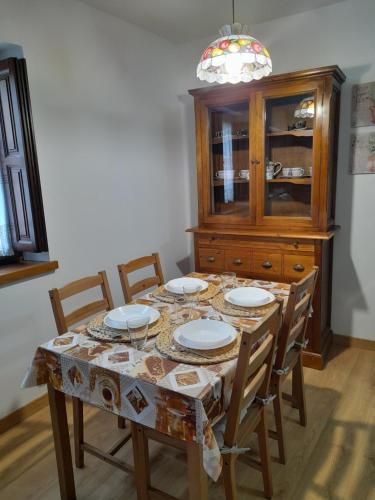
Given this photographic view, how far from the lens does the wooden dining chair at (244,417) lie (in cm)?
119

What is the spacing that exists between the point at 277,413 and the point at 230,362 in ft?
2.03

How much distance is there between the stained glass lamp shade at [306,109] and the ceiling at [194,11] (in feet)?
2.14

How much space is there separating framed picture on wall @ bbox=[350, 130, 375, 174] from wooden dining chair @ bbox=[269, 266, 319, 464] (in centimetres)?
124

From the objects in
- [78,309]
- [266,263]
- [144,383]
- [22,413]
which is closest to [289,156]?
[266,263]

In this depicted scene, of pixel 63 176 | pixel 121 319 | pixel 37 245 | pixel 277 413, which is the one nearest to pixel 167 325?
pixel 121 319

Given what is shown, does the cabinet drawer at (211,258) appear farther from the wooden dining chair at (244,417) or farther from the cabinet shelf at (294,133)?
the wooden dining chair at (244,417)

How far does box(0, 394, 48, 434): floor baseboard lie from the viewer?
2059 mm

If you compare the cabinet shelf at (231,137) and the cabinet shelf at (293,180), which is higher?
the cabinet shelf at (231,137)

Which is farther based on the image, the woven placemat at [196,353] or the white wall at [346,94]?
the white wall at [346,94]

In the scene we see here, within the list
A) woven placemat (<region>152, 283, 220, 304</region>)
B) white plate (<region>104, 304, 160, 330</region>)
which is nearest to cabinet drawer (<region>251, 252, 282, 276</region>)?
woven placemat (<region>152, 283, 220, 304</region>)

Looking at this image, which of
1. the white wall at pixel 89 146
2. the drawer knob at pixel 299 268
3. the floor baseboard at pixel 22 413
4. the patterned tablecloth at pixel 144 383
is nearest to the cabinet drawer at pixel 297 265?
the drawer knob at pixel 299 268

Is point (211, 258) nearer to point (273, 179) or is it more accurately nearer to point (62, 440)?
point (273, 179)

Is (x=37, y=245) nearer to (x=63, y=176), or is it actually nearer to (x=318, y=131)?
(x=63, y=176)

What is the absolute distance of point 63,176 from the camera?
2.28 m
